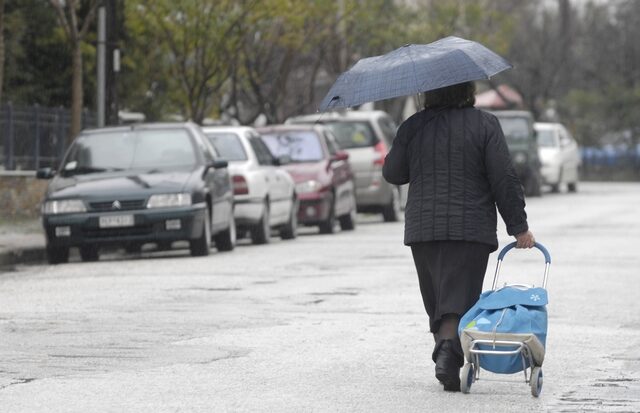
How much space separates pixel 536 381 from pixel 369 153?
69.7 feet

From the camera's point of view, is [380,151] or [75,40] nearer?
[75,40]

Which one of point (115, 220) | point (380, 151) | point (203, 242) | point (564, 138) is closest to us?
point (115, 220)

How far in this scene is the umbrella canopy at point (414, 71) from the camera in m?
8.40

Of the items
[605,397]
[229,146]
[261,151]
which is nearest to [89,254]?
[229,146]

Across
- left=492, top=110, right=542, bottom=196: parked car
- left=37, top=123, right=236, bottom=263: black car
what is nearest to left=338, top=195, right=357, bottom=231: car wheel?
left=37, top=123, right=236, bottom=263: black car

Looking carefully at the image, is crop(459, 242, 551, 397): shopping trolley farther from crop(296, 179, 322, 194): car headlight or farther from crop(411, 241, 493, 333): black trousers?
crop(296, 179, 322, 194): car headlight

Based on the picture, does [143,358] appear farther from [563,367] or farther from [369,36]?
[369,36]

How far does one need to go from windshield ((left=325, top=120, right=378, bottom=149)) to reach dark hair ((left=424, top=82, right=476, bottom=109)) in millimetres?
20830

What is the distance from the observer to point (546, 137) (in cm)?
4819

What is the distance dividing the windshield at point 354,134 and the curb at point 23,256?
379 inches

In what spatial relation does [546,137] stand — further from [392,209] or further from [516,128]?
[392,209]

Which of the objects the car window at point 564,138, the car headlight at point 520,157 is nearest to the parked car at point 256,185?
the car headlight at point 520,157

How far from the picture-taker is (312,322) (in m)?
12.0

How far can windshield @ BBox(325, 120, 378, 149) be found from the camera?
2969 cm
